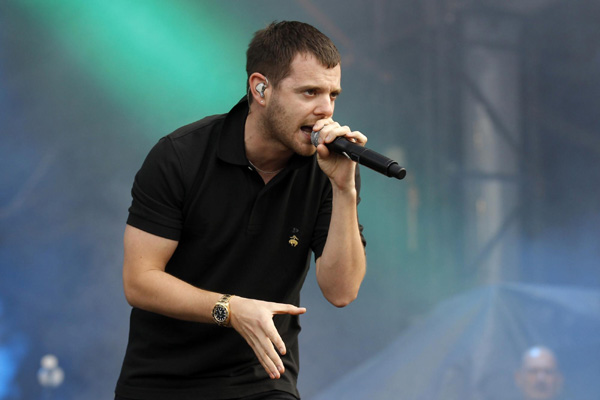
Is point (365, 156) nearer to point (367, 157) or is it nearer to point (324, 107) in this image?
point (367, 157)

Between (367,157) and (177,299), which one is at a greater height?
(367,157)

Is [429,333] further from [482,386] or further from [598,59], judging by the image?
[598,59]

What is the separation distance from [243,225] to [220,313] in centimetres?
36

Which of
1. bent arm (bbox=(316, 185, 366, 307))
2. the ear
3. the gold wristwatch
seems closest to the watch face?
the gold wristwatch

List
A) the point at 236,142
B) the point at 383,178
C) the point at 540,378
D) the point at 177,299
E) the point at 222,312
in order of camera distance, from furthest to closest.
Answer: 1. the point at 383,178
2. the point at 540,378
3. the point at 236,142
4. the point at 177,299
5. the point at 222,312

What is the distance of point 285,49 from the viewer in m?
1.97

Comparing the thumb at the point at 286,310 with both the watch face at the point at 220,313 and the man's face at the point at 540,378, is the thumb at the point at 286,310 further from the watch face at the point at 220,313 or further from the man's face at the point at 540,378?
the man's face at the point at 540,378

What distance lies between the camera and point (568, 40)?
4.01m

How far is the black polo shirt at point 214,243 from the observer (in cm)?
190

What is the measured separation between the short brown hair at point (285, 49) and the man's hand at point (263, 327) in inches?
27.5

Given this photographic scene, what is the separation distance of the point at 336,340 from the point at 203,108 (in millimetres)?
1560

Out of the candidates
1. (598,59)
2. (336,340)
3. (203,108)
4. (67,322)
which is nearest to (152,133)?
(203,108)

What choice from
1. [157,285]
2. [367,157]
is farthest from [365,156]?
[157,285]

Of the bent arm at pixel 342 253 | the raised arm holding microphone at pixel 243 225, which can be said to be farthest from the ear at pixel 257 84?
the bent arm at pixel 342 253
